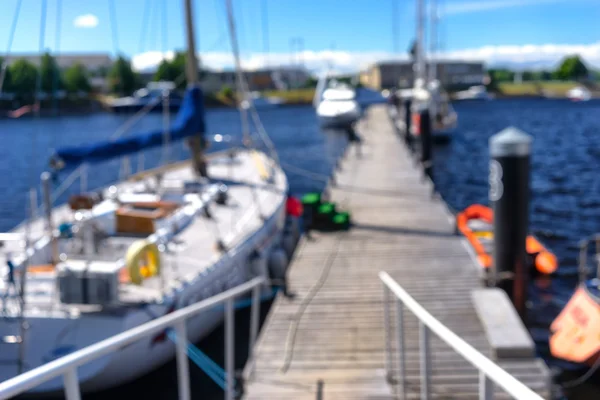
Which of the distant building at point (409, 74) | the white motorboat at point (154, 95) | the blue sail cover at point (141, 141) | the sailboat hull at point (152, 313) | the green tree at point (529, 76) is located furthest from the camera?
the green tree at point (529, 76)

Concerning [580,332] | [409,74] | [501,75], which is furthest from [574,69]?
[580,332]

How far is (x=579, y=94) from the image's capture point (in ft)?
384

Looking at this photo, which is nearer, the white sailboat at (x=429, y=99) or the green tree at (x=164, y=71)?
the green tree at (x=164, y=71)

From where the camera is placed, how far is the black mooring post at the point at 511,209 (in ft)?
30.7

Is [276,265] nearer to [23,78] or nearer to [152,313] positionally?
[152,313]

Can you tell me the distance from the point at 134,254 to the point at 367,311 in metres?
3.33

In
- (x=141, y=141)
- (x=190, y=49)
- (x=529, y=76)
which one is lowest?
(x=529, y=76)

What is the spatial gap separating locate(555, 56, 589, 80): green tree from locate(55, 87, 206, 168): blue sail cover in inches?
5393

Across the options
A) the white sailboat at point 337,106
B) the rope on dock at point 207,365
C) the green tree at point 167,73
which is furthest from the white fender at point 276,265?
the white sailboat at point 337,106

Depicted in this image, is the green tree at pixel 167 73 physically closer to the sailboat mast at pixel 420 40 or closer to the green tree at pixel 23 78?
the green tree at pixel 23 78

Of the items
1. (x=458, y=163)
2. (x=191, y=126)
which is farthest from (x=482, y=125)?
(x=191, y=126)

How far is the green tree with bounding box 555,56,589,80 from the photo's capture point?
436 feet

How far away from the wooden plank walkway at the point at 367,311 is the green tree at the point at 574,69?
440 ft

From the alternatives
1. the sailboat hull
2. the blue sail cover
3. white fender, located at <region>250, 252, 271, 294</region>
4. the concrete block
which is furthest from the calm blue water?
white fender, located at <region>250, 252, 271, 294</region>
